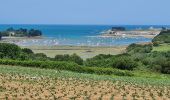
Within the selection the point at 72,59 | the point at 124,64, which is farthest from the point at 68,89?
the point at 72,59

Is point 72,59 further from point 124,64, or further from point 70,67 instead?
point 70,67

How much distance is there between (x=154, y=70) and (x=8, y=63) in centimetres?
1871

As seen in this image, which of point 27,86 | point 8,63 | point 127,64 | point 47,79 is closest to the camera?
point 27,86

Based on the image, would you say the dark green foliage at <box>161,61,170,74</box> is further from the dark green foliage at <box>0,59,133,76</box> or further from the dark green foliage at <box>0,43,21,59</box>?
the dark green foliage at <box>0,43,21,59</box>

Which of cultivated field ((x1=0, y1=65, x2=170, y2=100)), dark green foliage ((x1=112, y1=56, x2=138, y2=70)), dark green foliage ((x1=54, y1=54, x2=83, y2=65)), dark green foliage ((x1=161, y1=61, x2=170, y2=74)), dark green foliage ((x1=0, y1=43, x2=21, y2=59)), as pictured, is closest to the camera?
cultivated field ((x1=0, y1=65, x2=170, y2=100))

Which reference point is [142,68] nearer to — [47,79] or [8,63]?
[8,63]

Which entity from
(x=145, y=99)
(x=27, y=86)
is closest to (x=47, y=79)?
(x=27, y=86)

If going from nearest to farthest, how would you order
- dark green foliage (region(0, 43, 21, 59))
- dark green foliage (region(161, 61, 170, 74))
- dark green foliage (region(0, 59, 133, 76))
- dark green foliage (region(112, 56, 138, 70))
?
dark green foliage (region(0, 59, 133, 76)) → dark green foliage (region(112, 56, 138, 70)) → dark green foliage (region(161, 61, 170, 74)) → dark green foliage (region(0, 43, 21, 59))

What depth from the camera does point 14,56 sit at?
170 feet

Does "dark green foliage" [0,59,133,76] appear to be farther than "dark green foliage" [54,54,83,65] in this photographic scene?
No

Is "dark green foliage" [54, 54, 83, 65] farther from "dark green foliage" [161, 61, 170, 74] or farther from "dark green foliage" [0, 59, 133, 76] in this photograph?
"dark green foliage" [0, 59, 133, 76]

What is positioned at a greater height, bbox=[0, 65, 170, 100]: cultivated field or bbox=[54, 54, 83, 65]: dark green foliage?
bbox=[0, 65, 170, 100]: cultivated field

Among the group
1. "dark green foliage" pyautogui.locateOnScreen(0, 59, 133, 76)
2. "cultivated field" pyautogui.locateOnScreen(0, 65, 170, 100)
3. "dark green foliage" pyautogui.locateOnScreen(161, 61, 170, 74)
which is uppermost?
"cultivated field" pyautogui.locateOnScreen(0, 65, 170, 100)

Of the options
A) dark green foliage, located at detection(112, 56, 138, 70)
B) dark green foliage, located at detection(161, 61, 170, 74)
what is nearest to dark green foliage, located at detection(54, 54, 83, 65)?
dark green foliage, located at detection(112, 56, 138, 70)
